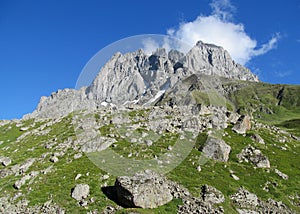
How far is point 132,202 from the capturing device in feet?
119

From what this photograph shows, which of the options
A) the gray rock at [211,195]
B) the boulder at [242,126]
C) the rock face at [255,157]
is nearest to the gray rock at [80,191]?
the gray rock at [211,195]

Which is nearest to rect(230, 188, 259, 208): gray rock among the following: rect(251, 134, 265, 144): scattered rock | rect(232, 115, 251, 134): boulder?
rect(251, 134, 265, 144): scattered rock

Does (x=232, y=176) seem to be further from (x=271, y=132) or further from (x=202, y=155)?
(x=271, y=132)

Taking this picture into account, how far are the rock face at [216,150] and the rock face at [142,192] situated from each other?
1814 centimetres

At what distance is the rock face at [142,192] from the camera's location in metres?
36.1

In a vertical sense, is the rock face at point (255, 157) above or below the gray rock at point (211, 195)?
above

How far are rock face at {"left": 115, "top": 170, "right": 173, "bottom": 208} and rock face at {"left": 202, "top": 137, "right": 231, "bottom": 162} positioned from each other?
59.5ft

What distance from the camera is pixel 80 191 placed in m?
40.2

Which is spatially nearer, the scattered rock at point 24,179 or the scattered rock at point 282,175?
the scattered rock at point 24,179

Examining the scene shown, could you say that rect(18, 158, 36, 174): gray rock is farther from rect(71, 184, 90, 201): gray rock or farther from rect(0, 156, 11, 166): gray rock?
rect(71, 184, 90, 201): gray rock

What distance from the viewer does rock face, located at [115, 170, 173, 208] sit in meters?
36.1

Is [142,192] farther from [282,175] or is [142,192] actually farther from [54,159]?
[282,175]

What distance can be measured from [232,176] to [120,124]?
30375 mm

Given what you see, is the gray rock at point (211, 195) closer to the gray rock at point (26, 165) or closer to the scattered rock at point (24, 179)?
the scattered rock at point (24, 179)
